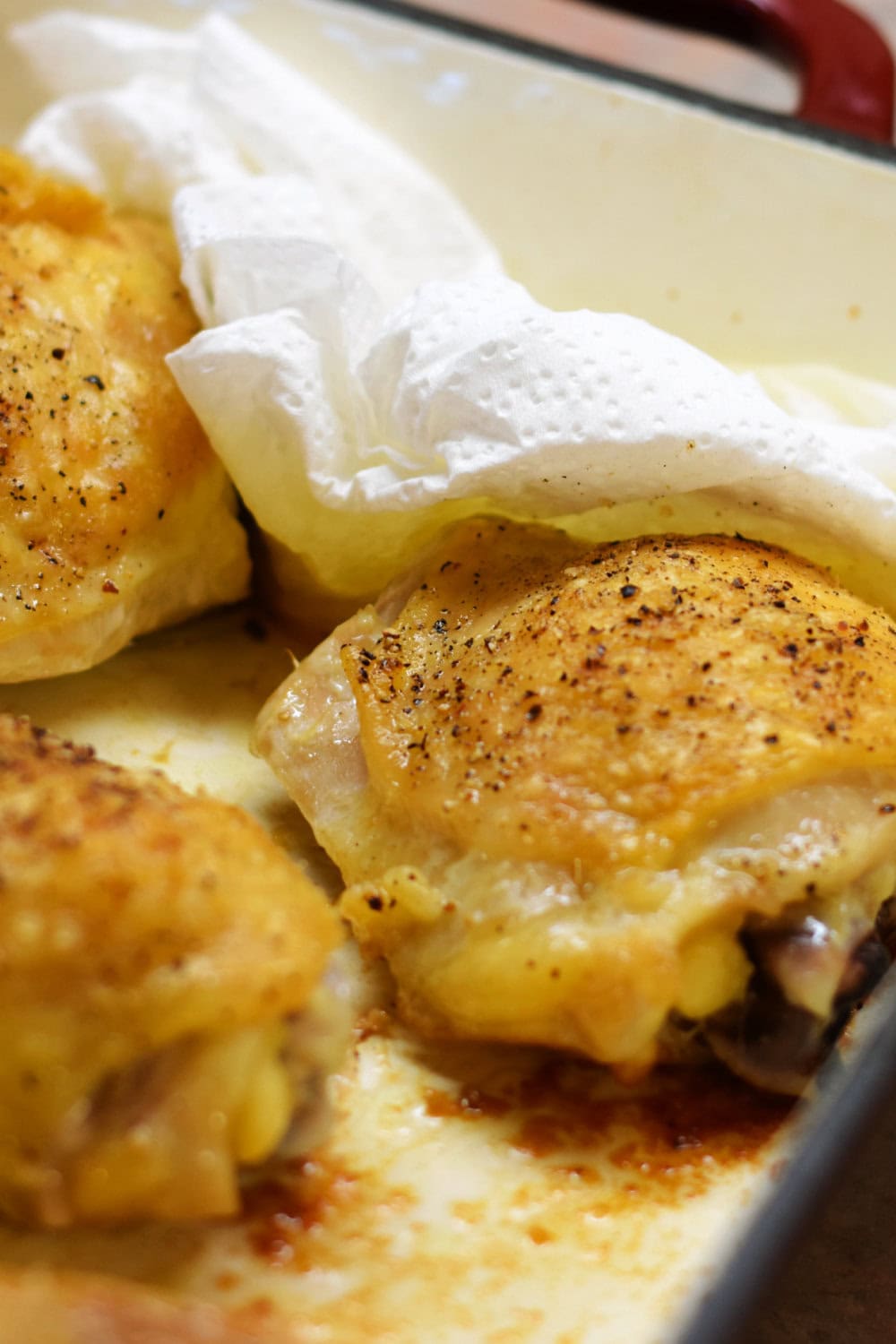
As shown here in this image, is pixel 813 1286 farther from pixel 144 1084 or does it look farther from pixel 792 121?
pixel 792 121

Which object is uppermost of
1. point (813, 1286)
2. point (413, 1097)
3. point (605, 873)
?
point (605, 873)

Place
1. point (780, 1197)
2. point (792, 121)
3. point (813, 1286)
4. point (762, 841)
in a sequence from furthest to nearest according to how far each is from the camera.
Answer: point (792, 121)
point (762, 841)
point (813, 1286)
point (780, 1197)

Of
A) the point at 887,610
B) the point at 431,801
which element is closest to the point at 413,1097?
the point at 431,801

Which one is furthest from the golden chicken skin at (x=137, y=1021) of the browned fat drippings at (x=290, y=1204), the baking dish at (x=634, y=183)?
the baking dish at (x=634, y=183)

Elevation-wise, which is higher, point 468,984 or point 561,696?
point 561,696

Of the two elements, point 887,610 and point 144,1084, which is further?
point 887,610

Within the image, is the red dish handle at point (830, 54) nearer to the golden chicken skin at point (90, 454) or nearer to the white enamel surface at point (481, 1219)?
the golden chicken skin at point (90, 454)

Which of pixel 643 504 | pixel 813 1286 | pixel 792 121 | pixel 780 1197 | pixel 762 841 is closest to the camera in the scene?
pixel 780 1197
